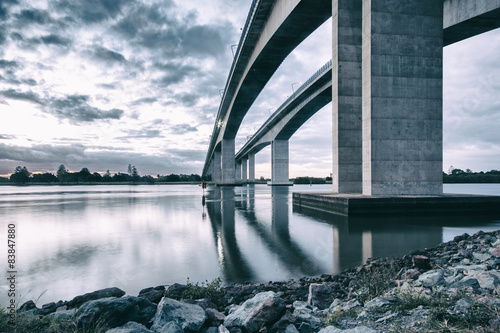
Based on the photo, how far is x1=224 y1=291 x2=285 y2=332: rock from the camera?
322cm

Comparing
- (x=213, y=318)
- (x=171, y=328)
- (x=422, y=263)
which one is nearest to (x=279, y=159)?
(x=422, y=263)

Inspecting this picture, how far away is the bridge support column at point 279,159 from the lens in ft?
223

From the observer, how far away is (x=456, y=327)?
9.23 ft

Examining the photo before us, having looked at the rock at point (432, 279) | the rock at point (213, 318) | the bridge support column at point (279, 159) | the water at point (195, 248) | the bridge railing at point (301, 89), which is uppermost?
the bridge railing at point (301, 89)

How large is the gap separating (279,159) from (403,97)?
53.4 metres

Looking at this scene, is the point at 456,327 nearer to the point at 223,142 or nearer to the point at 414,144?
the point at 414,144

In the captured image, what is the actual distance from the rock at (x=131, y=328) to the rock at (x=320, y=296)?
7.70 ft

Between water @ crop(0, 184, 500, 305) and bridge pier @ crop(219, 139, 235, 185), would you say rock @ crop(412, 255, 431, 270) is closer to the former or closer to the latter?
water @ crop(0, 184, 500, 305)

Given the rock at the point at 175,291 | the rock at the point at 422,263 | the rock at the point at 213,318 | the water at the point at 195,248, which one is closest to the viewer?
the rock at the point at 213,318

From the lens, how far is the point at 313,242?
9.30 meters

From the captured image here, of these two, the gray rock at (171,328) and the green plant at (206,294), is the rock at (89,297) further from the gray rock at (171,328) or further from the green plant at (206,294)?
the gray rock at (171,328)

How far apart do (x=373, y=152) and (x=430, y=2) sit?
907 cm

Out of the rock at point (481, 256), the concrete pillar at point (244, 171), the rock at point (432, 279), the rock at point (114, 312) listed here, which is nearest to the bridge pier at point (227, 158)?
the concrete pillar at point (244, 171)

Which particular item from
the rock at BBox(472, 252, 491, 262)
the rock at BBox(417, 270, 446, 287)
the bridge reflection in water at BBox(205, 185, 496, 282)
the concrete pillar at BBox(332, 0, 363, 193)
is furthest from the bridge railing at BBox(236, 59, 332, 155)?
the rock at BBox(417, 270, 446, 287)
